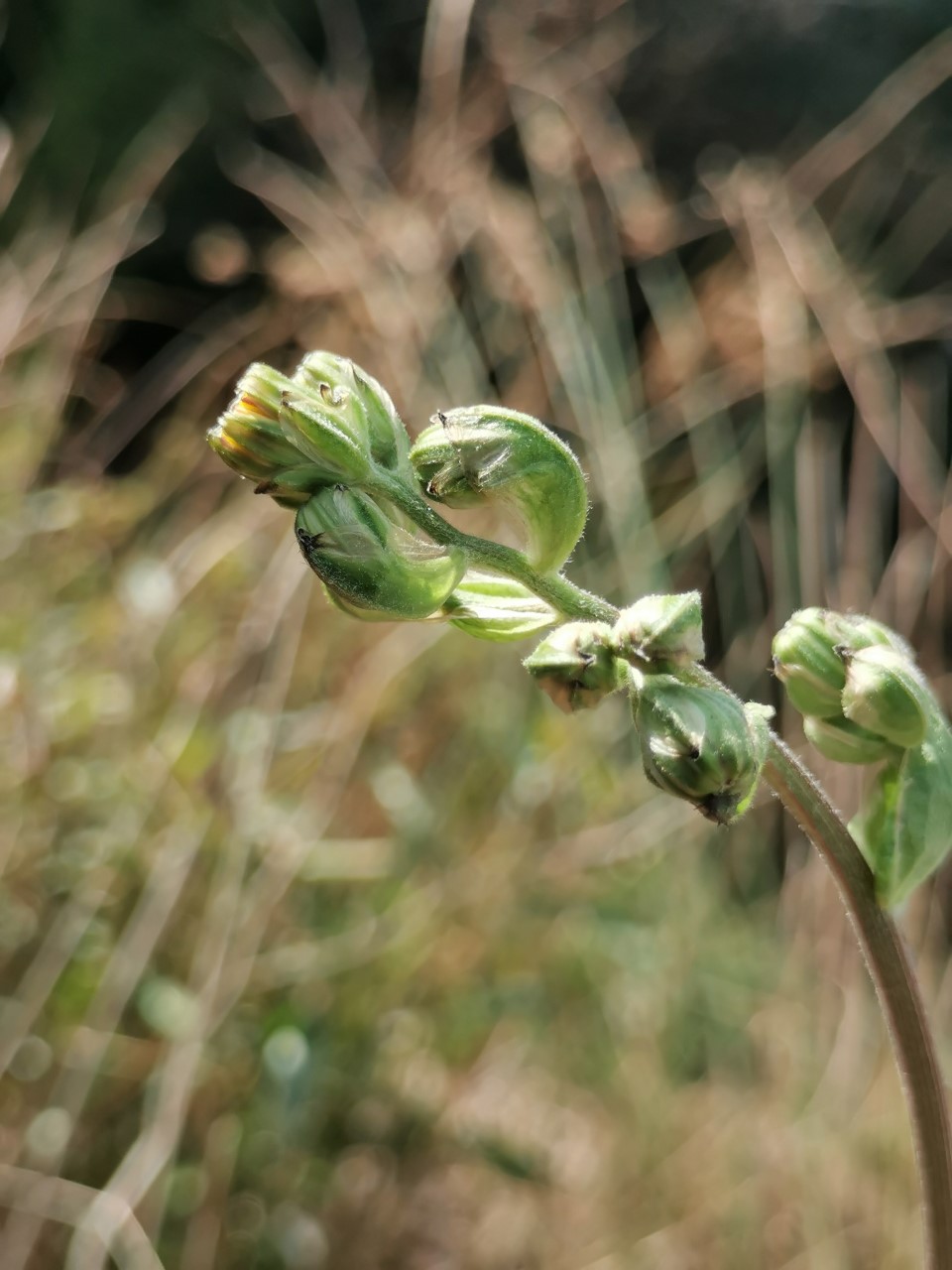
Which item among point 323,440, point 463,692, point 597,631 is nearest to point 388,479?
point 323,440

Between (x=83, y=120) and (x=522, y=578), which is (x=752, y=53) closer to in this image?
(x=83, y=120)

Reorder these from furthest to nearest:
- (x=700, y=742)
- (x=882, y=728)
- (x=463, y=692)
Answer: (x=463, y=692) < (x=882, y=728) < (x=700, y=742)

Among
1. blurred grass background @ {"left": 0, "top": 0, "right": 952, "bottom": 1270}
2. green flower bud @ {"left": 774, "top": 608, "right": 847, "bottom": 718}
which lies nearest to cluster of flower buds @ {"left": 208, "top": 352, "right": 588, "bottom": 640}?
green flower bud @ {"left": 774, "top": 608, "right": 847, "bottom": 718}

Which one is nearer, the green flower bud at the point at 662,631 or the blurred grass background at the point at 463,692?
the green flower bud at the point at 662,631

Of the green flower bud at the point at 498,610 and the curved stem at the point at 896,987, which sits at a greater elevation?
the green flower bud at the point at 498,610

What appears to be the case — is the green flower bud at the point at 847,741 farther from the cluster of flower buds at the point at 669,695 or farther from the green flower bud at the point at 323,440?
the green flower bud at the point at 323,440

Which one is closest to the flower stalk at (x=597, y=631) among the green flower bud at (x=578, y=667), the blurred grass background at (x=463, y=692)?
the green flower bud at (x=578, y=667)

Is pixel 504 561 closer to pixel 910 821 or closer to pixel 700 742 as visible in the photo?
pixel 700 742
